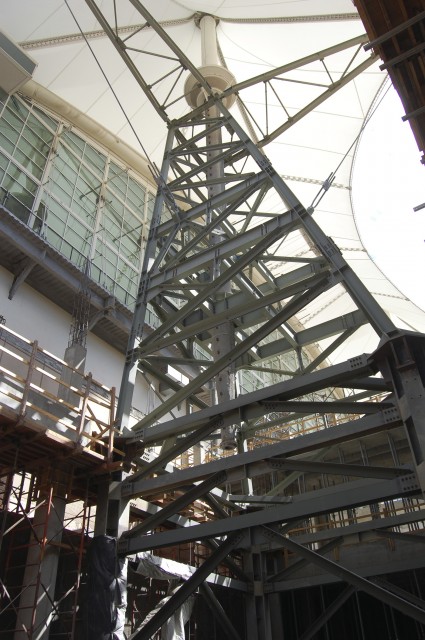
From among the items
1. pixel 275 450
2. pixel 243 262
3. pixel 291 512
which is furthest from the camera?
pixel 243 262

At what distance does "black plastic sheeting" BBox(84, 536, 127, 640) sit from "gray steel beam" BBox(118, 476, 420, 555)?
0.33m

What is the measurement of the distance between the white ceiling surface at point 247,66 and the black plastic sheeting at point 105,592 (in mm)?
22961

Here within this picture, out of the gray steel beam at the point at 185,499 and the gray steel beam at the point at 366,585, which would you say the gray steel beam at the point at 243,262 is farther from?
the gray steel beam at the point at 366,585

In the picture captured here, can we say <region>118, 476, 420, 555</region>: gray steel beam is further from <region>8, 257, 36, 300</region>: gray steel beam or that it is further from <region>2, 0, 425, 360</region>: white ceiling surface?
<region>2, 0, 425, 360</region>: white ceiling surface

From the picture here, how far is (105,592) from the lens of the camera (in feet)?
28.7

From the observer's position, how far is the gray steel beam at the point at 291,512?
7273 mm

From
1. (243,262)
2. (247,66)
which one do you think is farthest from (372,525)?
(247,66)

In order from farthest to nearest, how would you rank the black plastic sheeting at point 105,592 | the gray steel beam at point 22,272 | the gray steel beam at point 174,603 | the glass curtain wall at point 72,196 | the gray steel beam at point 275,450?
the glass curtain wall at point 72,196 < the gray steel beam at point 22,272 < the gray steel beam at point 174,603 < the black plastic sheeting at point 105,592 < the gray steel beam at point 275,450

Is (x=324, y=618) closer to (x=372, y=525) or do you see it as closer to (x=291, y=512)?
(x=372, y=525)

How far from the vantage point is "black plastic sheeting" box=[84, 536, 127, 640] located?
843cm

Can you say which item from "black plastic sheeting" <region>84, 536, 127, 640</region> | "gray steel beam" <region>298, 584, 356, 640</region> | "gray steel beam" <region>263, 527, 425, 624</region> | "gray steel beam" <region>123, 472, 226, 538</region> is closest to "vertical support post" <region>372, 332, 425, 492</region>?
"gray steel beam" <region>263, 527, 425, 624</region>

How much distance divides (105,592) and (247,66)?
2774 cm

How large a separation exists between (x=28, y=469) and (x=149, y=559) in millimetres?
3085

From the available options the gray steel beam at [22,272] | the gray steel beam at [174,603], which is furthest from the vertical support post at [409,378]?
the gray steel beam at [22,272]
